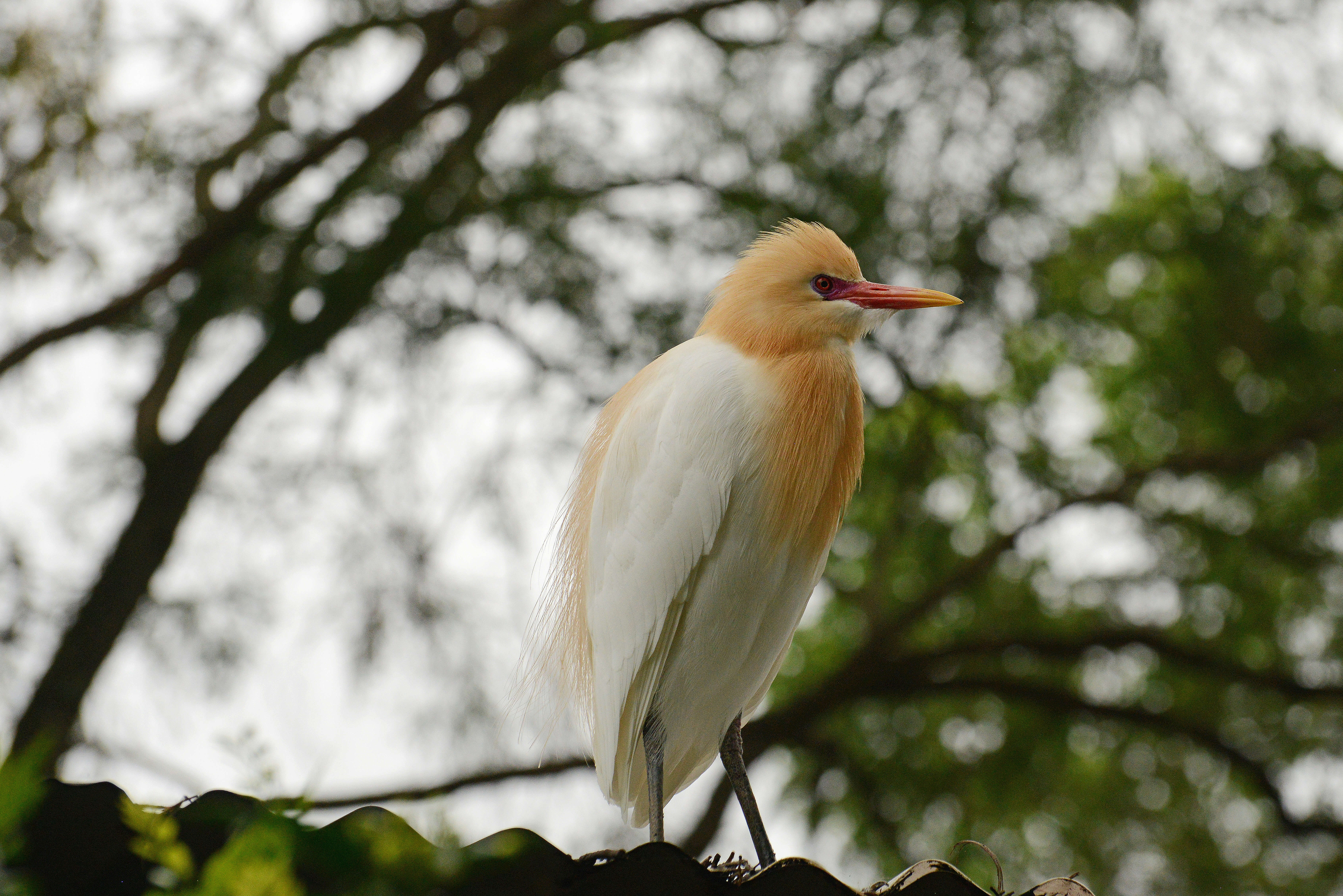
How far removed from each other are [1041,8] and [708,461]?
2.65m

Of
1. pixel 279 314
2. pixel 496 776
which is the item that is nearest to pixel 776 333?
pixel 496 776

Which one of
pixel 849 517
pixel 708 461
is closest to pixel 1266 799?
pixel 849 517

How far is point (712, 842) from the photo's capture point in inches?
126

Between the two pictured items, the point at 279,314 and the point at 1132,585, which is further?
the point at 1132,585

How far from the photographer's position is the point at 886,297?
45.8 inches

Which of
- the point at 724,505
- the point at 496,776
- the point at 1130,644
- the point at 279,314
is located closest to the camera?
the point at 724,505

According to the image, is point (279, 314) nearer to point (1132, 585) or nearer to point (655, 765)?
point (655, 765)

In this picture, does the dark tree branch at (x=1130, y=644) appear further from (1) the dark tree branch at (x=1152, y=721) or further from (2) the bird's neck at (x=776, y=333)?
(2) the bird's neck at (x=776, y=333)

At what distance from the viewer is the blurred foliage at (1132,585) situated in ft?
10.6

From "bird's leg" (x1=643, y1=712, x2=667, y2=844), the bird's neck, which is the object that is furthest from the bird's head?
"bird's leg" (x1=643, y1=712, x2=667, y2=844)

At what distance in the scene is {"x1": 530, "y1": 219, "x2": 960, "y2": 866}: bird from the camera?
109 cm

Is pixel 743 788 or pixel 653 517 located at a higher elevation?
pixel 653 517

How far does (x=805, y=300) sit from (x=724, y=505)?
0.88ft

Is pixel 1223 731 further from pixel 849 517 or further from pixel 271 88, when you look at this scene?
pixel 271 88
